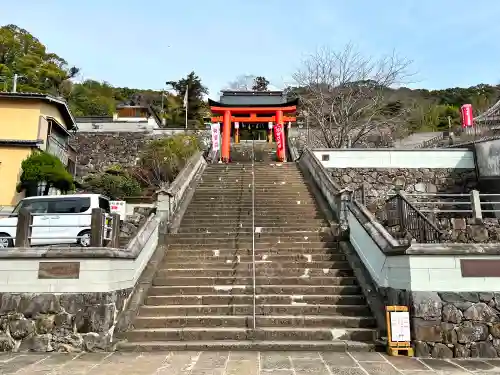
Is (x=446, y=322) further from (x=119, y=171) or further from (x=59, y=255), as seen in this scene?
(x=119, y=171)

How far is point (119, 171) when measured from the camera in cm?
2541

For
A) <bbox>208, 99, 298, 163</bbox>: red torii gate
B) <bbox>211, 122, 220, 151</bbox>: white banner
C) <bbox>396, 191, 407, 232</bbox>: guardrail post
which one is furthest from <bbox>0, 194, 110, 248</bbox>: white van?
<bbox>208, 99, 298, 163</bbox>: red torii gate

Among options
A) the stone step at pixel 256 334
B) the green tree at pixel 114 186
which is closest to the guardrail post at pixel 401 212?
the stone step at pixel 256 334

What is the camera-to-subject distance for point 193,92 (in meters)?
51.6

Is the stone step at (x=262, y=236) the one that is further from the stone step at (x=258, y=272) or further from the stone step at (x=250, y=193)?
the stone step at (x=250, y=193)

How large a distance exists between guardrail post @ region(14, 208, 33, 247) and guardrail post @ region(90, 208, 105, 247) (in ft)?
4.02

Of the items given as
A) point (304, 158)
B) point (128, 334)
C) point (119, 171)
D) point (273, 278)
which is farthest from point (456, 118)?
point (128, 334)

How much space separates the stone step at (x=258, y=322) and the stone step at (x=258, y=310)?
21cm

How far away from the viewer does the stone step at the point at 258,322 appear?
269 inches

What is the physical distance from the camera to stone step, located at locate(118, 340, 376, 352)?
6.21 m

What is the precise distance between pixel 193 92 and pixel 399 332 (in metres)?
49.4

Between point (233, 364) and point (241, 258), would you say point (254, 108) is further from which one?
point (233, 364)

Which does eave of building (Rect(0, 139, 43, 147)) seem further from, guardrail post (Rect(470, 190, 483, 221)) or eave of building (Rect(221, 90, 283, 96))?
guardrail post (Rect(470, 190, 483, 221))

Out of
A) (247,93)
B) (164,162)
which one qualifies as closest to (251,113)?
(247,93)
